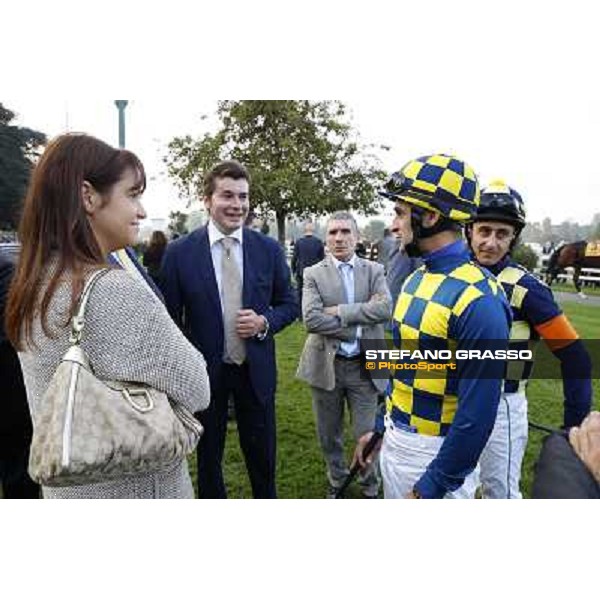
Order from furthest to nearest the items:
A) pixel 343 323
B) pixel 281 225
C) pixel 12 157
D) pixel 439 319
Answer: pixel 343 323 → pixel 281 225 → pixel 12 157 → pixel 439 319

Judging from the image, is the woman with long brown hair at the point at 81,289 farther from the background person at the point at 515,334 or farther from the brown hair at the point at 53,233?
the background person at the point at 515,334

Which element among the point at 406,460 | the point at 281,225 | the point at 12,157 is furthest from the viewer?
the point at 281,225

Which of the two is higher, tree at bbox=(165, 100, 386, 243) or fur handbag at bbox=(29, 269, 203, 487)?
tree at bbox=(165, 100, 386, 243)

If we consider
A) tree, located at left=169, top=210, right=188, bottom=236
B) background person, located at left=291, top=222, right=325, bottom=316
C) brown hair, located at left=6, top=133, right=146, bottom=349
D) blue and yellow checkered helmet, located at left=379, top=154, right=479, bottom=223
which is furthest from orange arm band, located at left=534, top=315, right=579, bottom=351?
background person, located at left=291, top=222, right=325, bottom=316

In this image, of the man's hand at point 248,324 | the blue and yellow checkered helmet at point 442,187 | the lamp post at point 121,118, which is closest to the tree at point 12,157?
the lamp post at point 121,118

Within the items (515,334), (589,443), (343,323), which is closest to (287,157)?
(343,323)

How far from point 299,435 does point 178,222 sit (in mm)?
1272

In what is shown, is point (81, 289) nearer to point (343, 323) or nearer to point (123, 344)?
point (123, 344)

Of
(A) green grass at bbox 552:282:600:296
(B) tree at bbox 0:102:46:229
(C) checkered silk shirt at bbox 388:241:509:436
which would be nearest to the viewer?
(C) checkered silk shirt at bbox 388:241:509:436

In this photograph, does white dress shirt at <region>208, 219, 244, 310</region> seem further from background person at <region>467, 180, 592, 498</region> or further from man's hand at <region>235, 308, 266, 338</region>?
background person at <region>467, 180, 592, 498</region>

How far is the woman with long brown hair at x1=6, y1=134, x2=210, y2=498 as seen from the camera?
806 millimetres

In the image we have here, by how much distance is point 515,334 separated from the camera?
130 centimetres
